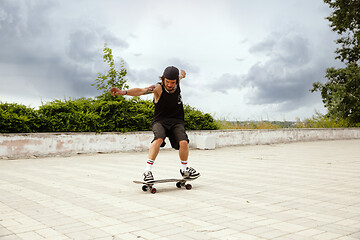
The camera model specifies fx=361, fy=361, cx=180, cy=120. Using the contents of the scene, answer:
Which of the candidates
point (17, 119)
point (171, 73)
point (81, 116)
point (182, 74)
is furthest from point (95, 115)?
point (171, 73)

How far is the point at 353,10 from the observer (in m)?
27.6

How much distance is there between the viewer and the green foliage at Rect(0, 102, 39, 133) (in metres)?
11.4

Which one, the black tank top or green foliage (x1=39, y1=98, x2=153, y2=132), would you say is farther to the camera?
green foliage (x1=39, y1=98, x2=153, y2=132)

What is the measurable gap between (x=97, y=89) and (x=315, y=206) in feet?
35.4

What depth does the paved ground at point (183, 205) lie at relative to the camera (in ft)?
A: 12.3

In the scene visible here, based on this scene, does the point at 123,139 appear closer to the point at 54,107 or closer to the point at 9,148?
the point at 54,107

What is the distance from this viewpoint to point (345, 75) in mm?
27984

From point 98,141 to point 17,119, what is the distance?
276 centimetres

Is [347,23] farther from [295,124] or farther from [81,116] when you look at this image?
[81,116]

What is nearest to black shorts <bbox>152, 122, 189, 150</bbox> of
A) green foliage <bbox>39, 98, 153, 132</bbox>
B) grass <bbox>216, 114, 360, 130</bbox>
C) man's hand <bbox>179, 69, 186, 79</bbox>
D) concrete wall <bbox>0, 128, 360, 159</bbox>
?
man's hand <bbox>179, 69, 186, 79</bbox>

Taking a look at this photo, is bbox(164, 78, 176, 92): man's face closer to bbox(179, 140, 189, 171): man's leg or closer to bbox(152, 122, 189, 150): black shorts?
bbox(152, 122, 189, 150): black shorts

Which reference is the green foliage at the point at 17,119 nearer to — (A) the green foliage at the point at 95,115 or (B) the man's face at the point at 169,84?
(A) the green foliage at the point at 95,115

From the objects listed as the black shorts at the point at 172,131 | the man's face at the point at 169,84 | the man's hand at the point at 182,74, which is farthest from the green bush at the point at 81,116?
the man's face at the point at 169,84

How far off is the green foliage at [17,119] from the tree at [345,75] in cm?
2214
